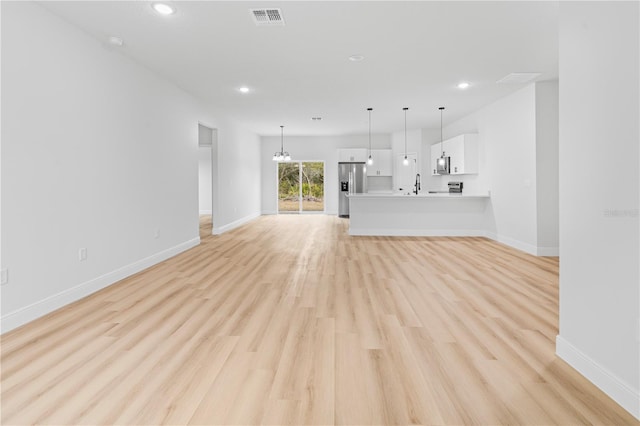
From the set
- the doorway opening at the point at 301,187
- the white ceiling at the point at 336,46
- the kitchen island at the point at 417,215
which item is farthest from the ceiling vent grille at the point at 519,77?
the doorway opening at the point at 301,187

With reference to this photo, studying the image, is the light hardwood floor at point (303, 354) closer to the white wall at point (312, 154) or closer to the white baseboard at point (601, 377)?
the white baseboard at point (601, 377)

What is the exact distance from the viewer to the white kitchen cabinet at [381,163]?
1127 centimetres

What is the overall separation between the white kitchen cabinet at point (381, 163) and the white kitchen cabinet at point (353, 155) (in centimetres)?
29

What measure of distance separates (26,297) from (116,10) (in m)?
2.66

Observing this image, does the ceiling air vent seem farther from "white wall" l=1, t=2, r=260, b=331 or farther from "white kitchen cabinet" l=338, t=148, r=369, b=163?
"white kitchen cabinet" l=338, t=148, r=369, b=163

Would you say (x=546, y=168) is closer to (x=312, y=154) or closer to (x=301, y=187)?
(x=312, y=154)

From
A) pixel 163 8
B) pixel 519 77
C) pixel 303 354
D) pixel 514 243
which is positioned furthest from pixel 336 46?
pixel 514 243

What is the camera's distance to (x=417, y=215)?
7645 mm

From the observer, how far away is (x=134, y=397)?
1.82 meters

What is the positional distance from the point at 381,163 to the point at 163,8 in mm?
8794

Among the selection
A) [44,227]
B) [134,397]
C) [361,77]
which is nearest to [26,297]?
[44,227]

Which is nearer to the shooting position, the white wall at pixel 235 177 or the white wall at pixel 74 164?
the white wall at pixel 74 164

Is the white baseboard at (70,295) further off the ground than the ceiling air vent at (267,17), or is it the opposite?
the ceiling air vent at (267,17)

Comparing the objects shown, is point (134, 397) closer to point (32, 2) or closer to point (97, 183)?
point (97, 183)
